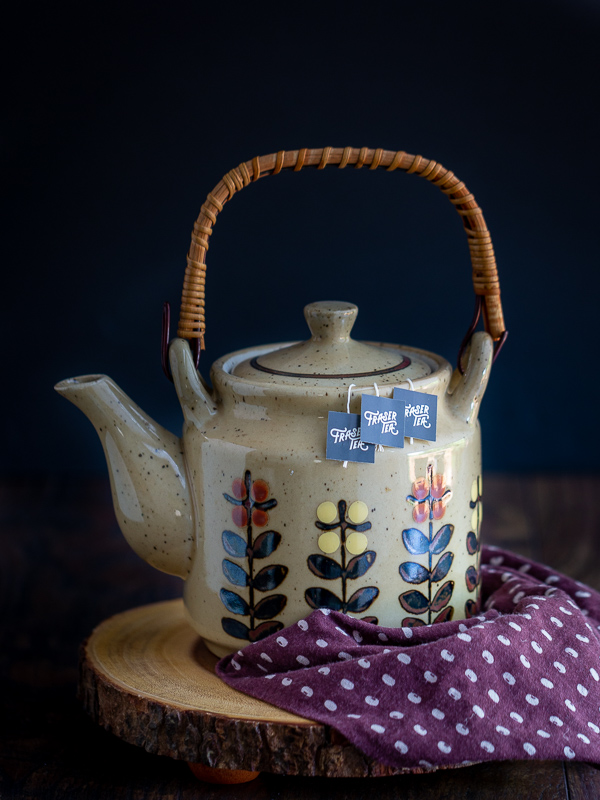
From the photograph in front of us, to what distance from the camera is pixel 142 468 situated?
3.53 ft

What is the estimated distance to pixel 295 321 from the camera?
2176 mm

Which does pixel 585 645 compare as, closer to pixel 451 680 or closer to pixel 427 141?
pixel 451 680

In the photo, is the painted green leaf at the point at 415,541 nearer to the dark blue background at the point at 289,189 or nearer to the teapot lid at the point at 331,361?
the teapot lid at the point at 331,361

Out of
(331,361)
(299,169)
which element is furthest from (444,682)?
(299,169)

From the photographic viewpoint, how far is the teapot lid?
3.40 ft

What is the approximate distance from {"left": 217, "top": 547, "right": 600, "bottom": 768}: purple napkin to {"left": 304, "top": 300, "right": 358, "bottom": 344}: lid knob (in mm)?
349

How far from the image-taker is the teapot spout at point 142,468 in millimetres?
1072

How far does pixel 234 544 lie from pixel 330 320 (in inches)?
12.1

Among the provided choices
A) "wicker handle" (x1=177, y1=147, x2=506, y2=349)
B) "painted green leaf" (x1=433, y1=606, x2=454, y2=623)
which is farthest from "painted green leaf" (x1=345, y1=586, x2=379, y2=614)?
"wicker handle" (x1=177, y1=147, x2=506, y2=349)

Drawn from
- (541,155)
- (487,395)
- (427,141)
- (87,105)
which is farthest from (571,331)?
(87,105)

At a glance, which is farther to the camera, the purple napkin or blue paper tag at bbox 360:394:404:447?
blue paper tag at bbox 360:394:404:447

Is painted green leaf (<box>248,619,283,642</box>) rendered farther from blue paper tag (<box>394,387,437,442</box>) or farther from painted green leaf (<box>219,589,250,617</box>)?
blue paper tag (<box>394,387,437,442</box>)

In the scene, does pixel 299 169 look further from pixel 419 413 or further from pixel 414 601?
pixel 414 601

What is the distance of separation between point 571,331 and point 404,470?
1.38 meters
